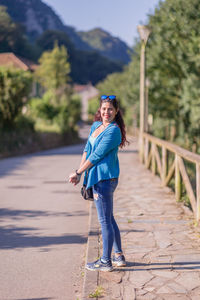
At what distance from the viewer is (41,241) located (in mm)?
5965

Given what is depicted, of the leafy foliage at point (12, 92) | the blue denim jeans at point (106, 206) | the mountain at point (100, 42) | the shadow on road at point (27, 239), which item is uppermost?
the mountain at point (100, 42)

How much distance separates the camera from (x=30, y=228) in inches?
265

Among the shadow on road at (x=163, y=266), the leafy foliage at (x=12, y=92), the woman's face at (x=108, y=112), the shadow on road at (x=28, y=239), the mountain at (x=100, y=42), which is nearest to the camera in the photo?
the woman's face at (x=108, y=112)

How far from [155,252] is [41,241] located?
171cm

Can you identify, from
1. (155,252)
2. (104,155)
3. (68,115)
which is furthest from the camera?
Answer: (68,115)

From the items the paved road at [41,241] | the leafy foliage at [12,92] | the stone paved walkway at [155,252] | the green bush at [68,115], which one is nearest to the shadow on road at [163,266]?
the stone paved walkway at [155,252]

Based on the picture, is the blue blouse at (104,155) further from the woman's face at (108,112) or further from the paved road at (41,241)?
the paved road at (41,241)

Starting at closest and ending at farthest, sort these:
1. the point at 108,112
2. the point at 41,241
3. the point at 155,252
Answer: the point at 108,112 → the point at 155,252 → the point at 41,241

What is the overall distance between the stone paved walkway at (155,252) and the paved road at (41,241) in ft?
1.75

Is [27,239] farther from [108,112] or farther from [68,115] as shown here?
[68,115]

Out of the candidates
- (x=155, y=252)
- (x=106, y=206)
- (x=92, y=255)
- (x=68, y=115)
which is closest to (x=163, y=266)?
(x=155, y=252)

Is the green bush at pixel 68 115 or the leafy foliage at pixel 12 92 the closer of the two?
the leafy foliage at pixel 12 92

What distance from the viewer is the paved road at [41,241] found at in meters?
4.27

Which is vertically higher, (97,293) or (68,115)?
(68,115)
